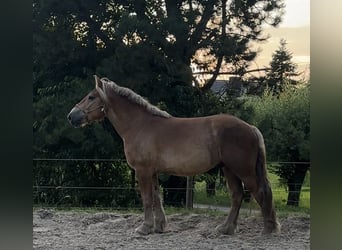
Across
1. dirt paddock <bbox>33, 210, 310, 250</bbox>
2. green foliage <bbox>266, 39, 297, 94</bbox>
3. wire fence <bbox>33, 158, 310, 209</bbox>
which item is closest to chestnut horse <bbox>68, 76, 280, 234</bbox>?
dirt paddock <bbox>33, 210, 310, 250</bbox>

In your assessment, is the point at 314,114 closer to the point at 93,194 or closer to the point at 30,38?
the point at 30,38

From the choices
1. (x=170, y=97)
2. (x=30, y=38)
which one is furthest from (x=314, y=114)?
(x=170, y=97)

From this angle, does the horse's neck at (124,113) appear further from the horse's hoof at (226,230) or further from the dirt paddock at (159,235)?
the horse's hoof at (226,230)

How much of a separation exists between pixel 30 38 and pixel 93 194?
483 cm

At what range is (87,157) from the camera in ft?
16.9

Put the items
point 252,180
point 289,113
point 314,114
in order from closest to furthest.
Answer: point 314,114 → point 252,180 → point 289,113

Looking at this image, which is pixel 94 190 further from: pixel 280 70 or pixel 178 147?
pixel 280 70

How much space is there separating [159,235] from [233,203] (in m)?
0.67

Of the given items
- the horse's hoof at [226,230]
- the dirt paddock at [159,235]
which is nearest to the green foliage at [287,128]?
the dirt paddock at [159,235]

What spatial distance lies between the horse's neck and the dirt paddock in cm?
86

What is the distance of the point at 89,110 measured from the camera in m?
3.96

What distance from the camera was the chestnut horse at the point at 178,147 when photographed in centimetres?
376

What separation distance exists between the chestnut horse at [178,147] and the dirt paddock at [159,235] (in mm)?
129

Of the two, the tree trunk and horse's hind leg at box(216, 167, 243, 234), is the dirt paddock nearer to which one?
horse's hind leg at box(216, 167, 243, 234)
